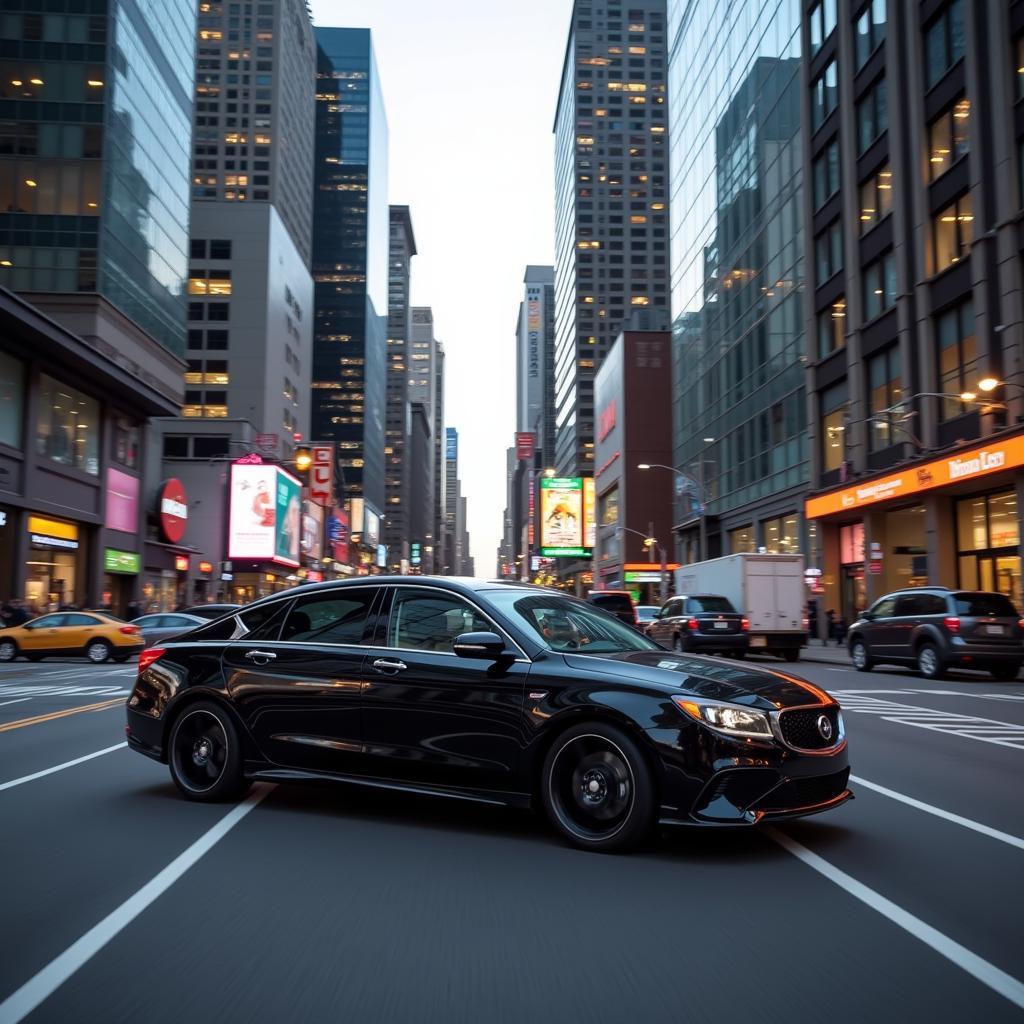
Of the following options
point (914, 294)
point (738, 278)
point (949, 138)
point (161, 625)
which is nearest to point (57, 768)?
point (161, 625)

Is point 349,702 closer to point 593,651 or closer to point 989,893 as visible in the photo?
point 593,651

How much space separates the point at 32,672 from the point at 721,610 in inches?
670

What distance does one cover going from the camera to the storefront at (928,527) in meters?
27.8

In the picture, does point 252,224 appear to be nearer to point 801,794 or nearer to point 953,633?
point 953,633

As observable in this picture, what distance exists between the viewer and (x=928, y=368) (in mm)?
31219

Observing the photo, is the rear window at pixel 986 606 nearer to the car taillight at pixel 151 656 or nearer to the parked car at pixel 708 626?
the parked car at pixel 708 626

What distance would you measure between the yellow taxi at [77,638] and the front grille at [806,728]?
25.0 metres

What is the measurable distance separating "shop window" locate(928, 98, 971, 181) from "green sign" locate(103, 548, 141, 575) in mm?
36460

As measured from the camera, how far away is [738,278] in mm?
51406

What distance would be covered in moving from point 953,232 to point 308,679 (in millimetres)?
29492

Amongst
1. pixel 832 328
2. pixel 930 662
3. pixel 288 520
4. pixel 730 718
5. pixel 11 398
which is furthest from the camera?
pixel 288 520

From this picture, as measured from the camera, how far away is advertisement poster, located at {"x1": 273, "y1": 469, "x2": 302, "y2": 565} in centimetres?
7500

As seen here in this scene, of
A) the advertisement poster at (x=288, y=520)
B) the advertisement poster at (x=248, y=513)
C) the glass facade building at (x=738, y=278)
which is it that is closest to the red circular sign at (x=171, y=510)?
the advertisement poster at (x=248, y=513)

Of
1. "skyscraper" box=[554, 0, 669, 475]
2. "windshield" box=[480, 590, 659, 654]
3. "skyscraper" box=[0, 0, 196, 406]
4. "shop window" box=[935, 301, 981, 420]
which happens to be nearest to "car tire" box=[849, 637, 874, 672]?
"shop window" box=[935, 301, 981, 420]
